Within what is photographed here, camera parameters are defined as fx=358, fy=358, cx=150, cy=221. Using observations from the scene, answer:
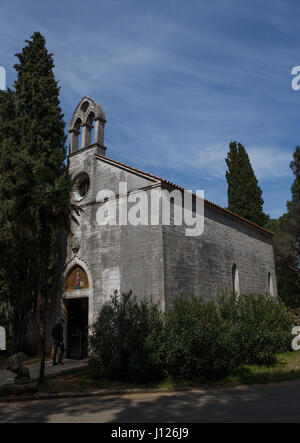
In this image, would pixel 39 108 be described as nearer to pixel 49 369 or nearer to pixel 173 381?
pixel 49 369

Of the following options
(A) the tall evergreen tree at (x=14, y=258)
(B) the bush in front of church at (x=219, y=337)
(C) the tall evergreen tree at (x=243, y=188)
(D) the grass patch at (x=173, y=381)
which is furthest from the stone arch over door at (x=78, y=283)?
(C) the tall evergreen tree at (x=243, y=188)

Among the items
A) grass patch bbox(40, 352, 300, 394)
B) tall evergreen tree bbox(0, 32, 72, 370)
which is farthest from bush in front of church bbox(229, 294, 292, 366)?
tall evergreen tree bbox(0, 32, 72, 370)

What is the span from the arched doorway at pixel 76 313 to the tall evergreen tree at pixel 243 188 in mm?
16958

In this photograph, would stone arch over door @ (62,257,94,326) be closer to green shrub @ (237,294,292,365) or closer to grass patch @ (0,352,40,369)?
grass patch @ (0,352,40,369)

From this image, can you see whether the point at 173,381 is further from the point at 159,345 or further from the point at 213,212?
the point at 213,212

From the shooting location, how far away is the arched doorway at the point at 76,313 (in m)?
16.4

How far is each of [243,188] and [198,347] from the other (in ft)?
69.4

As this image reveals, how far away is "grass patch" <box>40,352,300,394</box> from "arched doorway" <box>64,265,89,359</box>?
3.66m

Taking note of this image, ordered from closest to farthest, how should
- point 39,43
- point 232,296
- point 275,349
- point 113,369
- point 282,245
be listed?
point 113,369 < point 275,349 < point 232,296 < point 39,43 < point 282,245

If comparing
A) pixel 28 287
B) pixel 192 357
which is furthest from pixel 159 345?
pixel 28 287

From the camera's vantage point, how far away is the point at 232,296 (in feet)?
48.2

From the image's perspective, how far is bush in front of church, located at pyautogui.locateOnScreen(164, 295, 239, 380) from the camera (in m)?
11.2

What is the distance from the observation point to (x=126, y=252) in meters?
14.8
